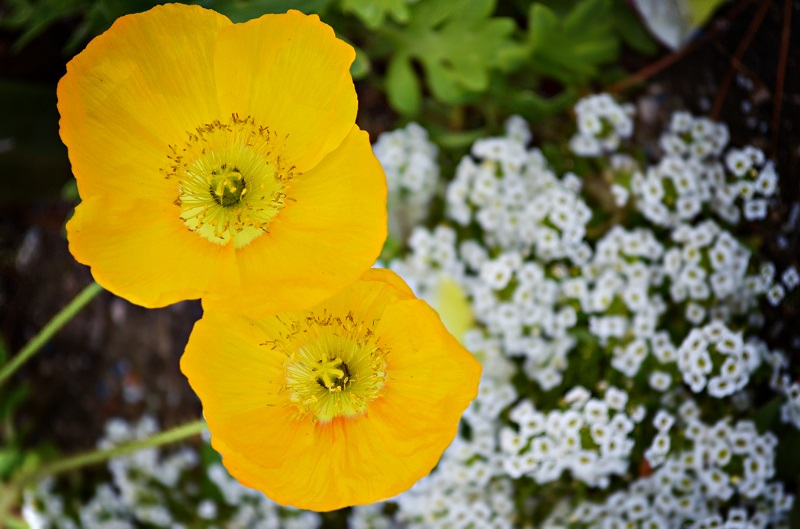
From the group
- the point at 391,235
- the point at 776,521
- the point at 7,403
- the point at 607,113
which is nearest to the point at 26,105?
the point at 7,403

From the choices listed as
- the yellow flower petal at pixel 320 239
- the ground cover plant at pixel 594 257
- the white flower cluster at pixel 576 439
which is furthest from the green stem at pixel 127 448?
the white flower cluster at pixel 576 439

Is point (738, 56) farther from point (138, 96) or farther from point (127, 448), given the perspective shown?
point (127, 448)

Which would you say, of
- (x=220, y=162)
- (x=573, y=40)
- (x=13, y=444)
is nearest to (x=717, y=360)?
(x=573, y=40)

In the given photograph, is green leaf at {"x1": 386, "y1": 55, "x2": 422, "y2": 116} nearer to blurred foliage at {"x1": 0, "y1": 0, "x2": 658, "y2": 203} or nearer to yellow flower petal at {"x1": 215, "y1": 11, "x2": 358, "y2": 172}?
blurred foliage at {"x1": 0, "y1": 0, "x2": 658, "y2": 203}

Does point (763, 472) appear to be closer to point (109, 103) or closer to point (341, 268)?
point (341, 268)

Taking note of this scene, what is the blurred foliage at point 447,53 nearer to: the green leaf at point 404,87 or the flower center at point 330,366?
the green leaf at point 404,87
